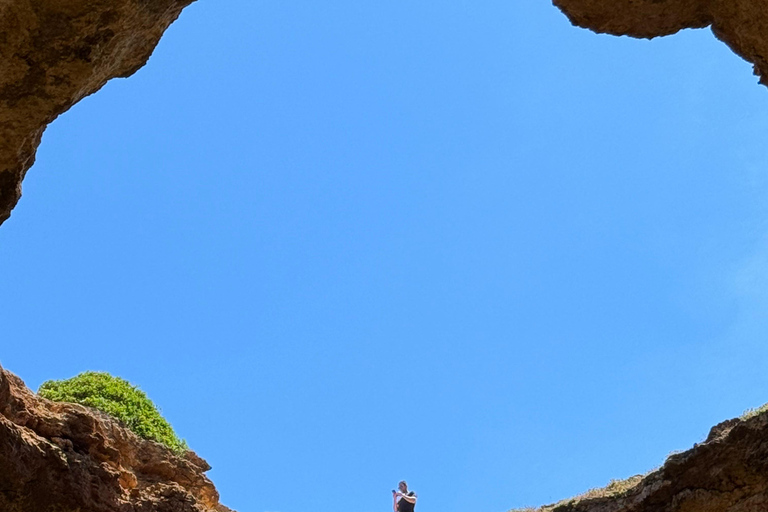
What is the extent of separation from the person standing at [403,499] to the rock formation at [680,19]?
12.7m

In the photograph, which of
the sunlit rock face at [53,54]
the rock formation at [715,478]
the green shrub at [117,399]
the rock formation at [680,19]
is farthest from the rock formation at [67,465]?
the rock formation at [680,19]

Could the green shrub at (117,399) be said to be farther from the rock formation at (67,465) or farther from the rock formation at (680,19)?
the rock formation at (680,19)

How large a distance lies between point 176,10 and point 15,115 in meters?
2.66

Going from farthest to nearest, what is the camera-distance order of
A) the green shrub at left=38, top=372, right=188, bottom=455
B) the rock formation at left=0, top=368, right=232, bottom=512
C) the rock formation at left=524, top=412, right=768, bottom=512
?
the green shrub at left=38, top=372, right=188, bottom=455, the rock formation at left=524, top=412, right=768, bottom=512, the rock formation at left=0, top=368, right=232, bottom=512

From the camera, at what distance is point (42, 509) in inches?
467

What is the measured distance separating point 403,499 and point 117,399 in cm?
797

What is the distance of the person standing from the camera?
64.8 feet

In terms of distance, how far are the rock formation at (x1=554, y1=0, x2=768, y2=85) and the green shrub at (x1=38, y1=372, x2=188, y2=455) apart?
13724mm

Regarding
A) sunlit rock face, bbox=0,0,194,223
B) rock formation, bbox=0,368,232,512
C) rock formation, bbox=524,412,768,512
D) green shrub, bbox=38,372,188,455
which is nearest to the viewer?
sunlit rock face, bbox=0,0,194,223

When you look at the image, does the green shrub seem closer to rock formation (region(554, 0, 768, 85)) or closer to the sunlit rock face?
the sunlit rock face

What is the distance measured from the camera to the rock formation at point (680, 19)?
11453 millimetres

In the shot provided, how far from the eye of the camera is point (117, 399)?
2000 cm

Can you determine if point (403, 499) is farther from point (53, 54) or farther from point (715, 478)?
point (53, 54)

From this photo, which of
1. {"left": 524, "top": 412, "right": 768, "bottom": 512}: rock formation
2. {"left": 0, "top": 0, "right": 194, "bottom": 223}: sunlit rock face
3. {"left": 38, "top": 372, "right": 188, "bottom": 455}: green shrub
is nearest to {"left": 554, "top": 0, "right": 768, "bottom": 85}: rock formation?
{"left": 524, "top": 412, "right": 768, "bottom": 512}: rock formation
